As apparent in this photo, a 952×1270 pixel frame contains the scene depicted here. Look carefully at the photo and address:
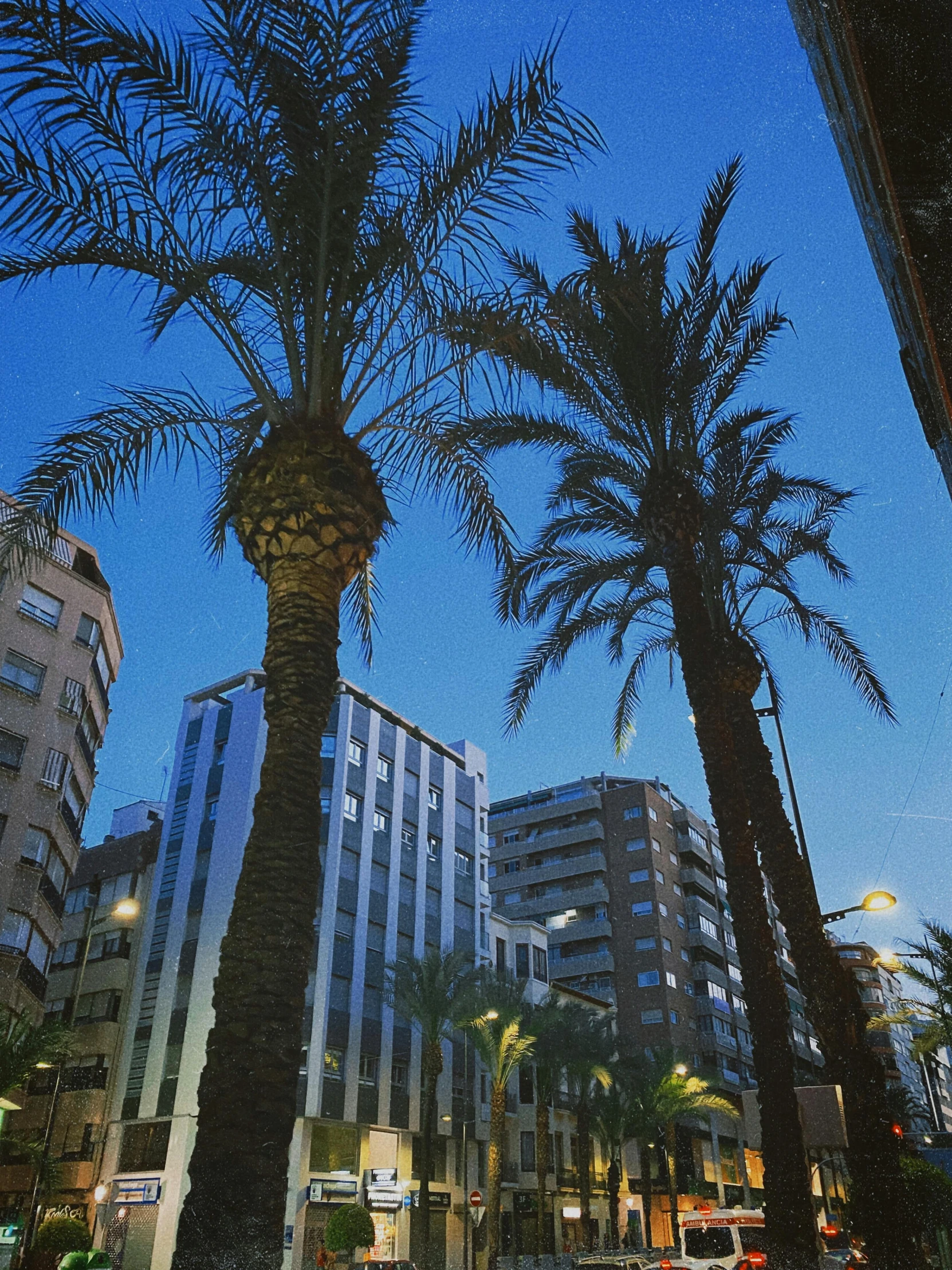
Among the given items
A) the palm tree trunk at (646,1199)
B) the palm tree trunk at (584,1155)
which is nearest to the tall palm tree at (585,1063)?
the palm tree trunk at (584,1155)

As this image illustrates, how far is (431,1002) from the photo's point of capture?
40.6m

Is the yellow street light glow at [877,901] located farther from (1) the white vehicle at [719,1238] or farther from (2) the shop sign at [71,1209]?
(2) the shop sign at [71,1209]

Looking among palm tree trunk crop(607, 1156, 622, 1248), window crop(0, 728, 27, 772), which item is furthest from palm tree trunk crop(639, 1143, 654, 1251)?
window crop(0, 728, 27, 772)

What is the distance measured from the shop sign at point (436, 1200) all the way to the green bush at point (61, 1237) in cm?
2142

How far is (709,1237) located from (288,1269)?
27.0 meters

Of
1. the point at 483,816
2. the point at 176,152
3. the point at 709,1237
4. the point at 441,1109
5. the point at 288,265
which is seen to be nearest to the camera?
the point at 176,152

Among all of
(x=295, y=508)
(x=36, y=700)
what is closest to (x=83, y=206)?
(x=295, y=508)

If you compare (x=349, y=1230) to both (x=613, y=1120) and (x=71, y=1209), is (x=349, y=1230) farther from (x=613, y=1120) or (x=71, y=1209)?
(x=613, y=1120)

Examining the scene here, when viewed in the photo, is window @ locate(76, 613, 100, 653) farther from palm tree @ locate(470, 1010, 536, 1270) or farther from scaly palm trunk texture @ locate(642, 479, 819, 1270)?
scaly palm trunk texture @ locate(642, 479, 819, 1270)

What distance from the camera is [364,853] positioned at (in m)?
47.2

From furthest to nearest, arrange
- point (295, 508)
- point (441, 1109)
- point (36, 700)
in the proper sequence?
point (441, 1109) → point (36, 700) → point (295, 508)

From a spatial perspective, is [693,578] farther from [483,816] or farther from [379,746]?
[483,816]

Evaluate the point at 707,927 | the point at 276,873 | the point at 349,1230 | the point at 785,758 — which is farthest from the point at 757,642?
the point at 707,927

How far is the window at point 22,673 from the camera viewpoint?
34.9 meters
